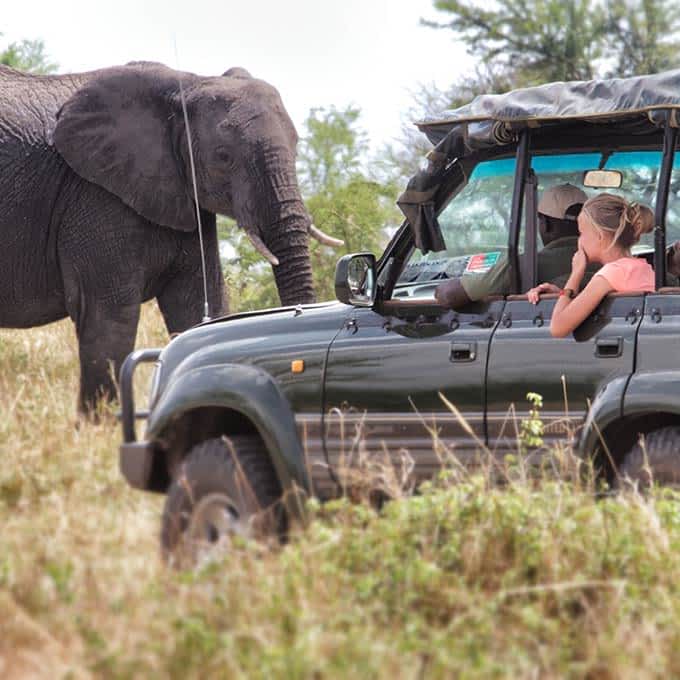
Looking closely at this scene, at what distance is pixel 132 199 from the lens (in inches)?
596

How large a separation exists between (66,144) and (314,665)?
427 inches

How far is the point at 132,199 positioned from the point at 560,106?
339 inches

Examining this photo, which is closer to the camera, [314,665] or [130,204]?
[314,665]

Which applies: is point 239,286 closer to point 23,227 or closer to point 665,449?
point 23,227

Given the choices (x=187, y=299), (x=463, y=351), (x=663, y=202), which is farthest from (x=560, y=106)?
(x=187, y=299)

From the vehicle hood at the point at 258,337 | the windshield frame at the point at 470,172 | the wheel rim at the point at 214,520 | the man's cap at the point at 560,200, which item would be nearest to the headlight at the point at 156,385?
the vehicle hood at the point at 258,337

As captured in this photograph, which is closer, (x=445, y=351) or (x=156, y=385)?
(x=445, y=351)

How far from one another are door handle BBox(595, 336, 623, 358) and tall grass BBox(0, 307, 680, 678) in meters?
0.38

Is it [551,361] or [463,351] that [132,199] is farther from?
[551,361]

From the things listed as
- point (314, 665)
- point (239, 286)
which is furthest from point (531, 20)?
point (314, 665)

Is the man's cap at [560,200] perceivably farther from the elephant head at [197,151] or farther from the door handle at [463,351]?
the elephant head at [197,151]

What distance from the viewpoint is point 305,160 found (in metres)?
22.8

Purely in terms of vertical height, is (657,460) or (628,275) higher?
(628,275)

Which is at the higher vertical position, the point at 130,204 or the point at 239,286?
the point at 130,204
